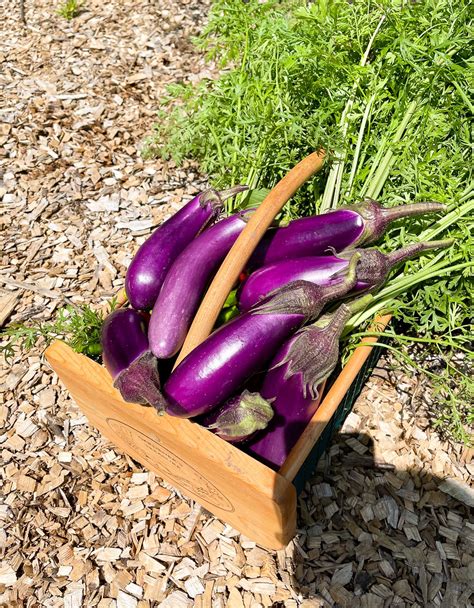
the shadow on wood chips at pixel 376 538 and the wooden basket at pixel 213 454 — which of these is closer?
the wooden basket at pixel 213 454

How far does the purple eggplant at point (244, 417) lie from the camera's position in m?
1.44

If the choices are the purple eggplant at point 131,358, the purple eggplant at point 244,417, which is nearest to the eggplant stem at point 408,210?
the purple eggplant at point 244,417

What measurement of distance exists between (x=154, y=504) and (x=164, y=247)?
0.96 meters

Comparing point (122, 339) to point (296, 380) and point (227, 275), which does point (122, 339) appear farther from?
point (296, 380)

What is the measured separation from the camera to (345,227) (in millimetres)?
1715

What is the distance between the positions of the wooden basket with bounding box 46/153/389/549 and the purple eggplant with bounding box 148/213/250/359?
76 millimetres

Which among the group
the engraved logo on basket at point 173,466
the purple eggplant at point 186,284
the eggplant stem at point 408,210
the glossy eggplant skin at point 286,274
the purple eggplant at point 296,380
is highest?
the purple eggplant at point 186,284

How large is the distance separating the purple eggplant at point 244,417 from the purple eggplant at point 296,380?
3.6 inches

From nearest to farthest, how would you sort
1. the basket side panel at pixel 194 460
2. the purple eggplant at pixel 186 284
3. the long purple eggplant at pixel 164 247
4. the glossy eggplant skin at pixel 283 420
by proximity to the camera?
the basket side panel at pixel 194 460 → the glossy eggplant skin at pixel 283 420 → the purple eggplant at pixel 186 284 → the long purple eggplant at pixel 164 247

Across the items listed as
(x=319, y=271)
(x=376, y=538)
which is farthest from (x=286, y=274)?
(x=376, y=538)

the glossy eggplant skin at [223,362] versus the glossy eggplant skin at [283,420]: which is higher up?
the glossy eggplant skin at [223,362]

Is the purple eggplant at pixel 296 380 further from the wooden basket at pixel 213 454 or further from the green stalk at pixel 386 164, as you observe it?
the green stalk at pixel 386 164

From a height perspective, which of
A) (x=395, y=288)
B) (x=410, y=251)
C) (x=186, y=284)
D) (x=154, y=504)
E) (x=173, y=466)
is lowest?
(x=154, y=504)

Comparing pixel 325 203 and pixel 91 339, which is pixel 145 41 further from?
pixel 91 339
